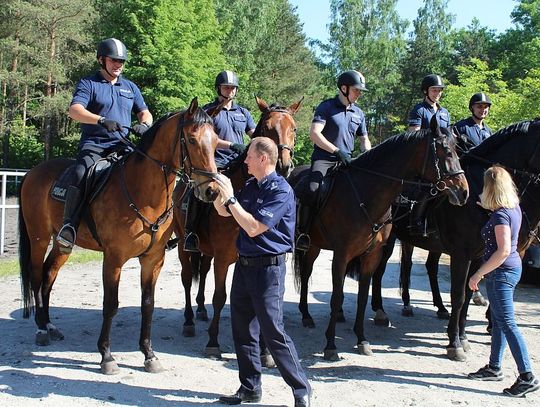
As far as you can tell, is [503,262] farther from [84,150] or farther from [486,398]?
[84,150]

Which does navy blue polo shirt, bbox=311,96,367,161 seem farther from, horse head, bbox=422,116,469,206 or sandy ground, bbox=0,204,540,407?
sandy ground, bbox=0,204,540,407

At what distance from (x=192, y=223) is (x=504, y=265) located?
356cm

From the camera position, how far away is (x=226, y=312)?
849cm

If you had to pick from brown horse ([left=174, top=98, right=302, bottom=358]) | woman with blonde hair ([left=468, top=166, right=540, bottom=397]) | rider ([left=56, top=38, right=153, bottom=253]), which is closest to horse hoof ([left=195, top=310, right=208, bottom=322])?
brown horse ([left=174, top=98, right=302, bottom=358])

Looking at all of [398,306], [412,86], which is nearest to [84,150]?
[398,306]

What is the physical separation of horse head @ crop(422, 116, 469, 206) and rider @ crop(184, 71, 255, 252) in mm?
2249

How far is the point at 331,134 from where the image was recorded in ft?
24.1

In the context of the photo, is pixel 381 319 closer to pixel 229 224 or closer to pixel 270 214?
pixel 229 224

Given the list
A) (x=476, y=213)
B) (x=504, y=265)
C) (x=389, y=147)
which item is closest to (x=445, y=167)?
(x=389, y=147)

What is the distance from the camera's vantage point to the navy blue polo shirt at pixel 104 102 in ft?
20.1

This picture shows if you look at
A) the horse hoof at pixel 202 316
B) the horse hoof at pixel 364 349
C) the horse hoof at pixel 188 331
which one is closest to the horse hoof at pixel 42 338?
the horse hoof at pixel 188 331

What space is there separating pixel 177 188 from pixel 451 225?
3.64 metres

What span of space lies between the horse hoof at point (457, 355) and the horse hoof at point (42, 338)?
4.71 m

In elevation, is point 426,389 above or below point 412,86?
below
